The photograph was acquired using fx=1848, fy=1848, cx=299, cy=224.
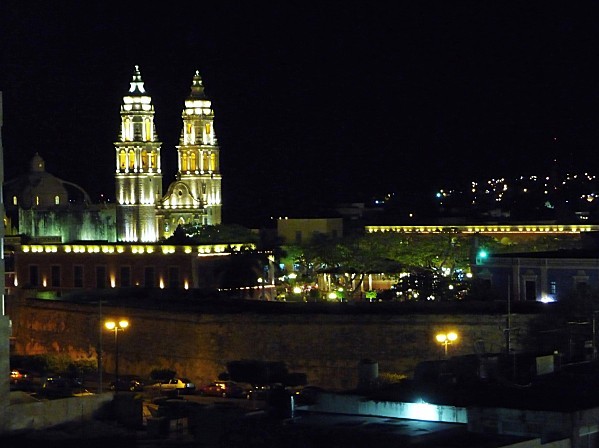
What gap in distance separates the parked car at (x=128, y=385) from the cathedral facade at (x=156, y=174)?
50.1 m

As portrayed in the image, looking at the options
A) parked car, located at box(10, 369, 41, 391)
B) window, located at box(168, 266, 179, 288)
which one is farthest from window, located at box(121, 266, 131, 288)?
parked car, located at box(10, 369, 41, 391)

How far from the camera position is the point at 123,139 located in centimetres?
10431

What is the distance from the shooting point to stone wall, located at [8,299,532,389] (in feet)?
173

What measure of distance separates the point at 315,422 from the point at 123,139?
80062 mm

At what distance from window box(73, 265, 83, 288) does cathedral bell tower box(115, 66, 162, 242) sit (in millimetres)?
14983

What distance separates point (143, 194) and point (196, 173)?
4.45 meters

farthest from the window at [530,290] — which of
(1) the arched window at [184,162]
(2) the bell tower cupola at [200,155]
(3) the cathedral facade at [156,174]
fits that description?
(1) the arched window at [184,162]

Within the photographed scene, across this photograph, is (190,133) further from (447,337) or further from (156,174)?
(447,337)

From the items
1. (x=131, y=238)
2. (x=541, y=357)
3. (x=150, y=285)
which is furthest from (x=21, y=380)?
(x=131, y=238)

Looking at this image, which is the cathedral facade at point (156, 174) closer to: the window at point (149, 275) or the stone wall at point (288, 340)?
the window at point (149, 275)

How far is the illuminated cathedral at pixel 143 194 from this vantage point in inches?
4109

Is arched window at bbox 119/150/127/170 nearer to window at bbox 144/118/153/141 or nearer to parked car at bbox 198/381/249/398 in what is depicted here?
window at bbox 144/118/153/141

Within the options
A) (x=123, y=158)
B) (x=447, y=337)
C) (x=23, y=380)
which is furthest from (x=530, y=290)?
(x=123, y=158)

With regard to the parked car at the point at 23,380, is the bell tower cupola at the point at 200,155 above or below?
above
